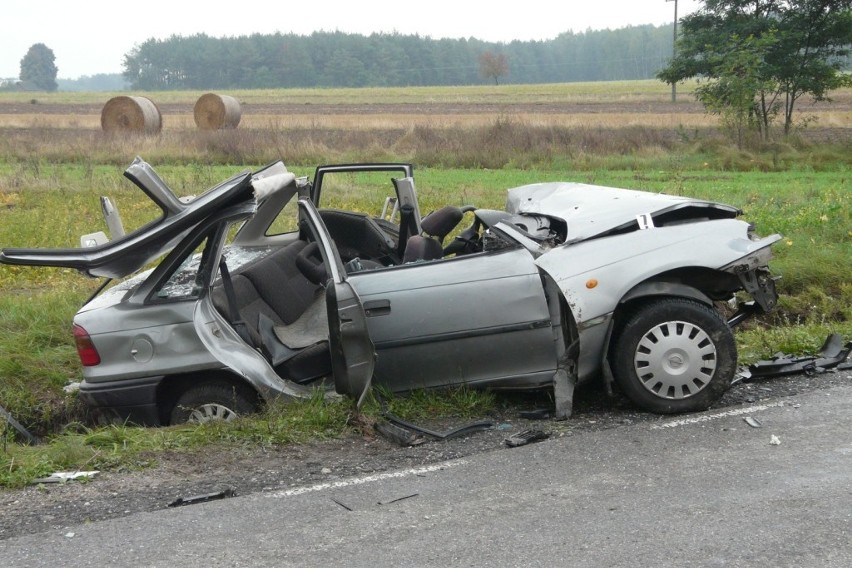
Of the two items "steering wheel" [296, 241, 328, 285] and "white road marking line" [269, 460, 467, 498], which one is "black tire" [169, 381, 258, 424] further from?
"white road marking line" [269, 460, 467, 498]

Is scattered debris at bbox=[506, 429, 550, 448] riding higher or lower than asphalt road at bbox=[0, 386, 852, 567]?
lower

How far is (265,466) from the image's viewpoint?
215 inches

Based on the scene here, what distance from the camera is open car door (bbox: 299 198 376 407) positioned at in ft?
18.7

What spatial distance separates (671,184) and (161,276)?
14.6 m

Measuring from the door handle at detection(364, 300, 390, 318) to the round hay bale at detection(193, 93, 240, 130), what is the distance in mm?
33662

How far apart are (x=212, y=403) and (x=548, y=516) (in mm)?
2574

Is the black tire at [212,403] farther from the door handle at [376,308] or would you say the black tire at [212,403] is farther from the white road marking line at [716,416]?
the white road marking line at [716,416]

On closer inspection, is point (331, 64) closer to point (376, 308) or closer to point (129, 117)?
point (129, 117)

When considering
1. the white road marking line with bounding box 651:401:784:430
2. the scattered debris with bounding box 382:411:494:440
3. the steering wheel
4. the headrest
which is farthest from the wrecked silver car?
the headrest

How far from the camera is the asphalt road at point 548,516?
4.11 metres

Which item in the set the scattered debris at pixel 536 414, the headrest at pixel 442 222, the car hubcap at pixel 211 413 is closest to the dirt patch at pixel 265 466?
the scattered debris at pixel 536 414

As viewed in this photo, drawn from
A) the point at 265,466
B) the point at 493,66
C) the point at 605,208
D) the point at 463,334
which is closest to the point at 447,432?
the point at 463,334

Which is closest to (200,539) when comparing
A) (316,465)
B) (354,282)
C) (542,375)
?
(316,465)

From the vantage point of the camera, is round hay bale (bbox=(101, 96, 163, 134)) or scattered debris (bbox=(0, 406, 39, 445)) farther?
round hay bale (bbox=(101, 96, 163, 134))
